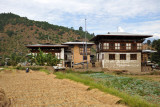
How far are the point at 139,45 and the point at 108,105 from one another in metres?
32.4

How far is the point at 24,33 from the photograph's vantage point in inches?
3169

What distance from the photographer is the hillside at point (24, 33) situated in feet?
227

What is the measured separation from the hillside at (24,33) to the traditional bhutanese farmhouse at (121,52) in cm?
3565

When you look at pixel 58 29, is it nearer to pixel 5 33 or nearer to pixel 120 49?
pixel 5 33

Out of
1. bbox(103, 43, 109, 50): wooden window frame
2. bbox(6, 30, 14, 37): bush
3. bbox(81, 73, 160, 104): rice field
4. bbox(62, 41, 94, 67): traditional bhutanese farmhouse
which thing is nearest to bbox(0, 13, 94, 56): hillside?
bbox(6, 30, 14, 37): bush

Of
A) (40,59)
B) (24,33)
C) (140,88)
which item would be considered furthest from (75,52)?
(24,33)

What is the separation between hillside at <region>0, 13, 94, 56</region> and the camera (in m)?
69.2

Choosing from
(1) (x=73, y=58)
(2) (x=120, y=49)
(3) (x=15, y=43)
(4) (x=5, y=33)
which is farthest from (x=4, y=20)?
(2) (x=120, y=49)

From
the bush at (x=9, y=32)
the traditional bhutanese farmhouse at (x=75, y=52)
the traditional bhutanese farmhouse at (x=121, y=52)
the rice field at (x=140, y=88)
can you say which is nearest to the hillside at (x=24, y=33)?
the bush at (x=9, y=32)

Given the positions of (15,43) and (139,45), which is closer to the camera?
(139,45)

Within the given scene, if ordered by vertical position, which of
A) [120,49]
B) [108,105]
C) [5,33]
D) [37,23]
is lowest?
[108,105]

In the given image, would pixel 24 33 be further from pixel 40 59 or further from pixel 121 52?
pixel 121 52

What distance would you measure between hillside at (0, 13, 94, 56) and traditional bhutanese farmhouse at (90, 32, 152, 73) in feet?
117

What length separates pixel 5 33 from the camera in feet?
256
